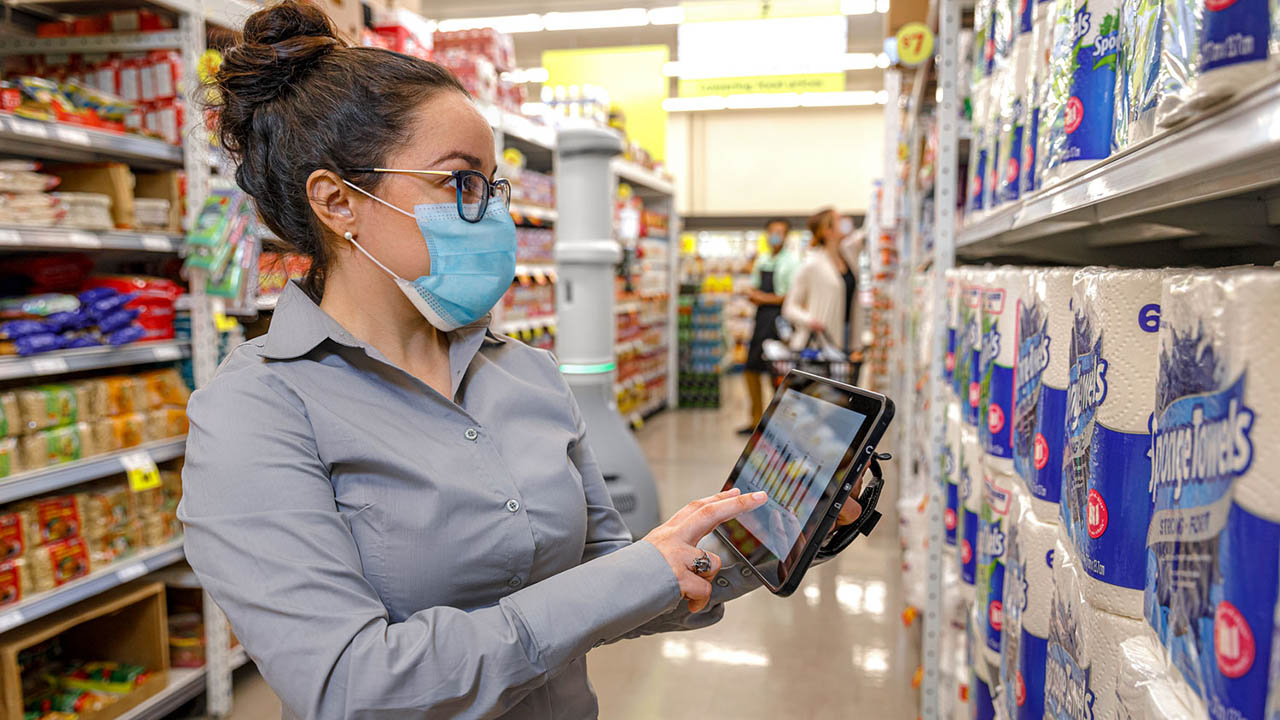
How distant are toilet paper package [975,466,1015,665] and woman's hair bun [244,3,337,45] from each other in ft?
4.09

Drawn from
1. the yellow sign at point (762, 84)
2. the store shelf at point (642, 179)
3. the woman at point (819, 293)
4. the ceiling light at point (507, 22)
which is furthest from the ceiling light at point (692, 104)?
the woman at point (819, 293)

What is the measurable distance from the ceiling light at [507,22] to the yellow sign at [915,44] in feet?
28.1

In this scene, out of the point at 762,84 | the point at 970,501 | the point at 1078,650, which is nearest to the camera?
the point at 1078,650

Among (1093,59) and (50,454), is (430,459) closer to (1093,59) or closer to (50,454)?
(1093,59)

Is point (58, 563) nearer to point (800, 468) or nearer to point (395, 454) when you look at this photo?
point (395, 454)

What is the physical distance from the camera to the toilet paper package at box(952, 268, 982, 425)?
63.1 inches

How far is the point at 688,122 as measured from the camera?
15.8 meters

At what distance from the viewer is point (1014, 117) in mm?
1398

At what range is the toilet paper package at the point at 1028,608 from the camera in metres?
1.08

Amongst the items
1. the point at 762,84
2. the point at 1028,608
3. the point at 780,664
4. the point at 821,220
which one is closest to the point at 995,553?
the point at 1028,608

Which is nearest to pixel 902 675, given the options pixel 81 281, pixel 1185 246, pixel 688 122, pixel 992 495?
pixel 992 495

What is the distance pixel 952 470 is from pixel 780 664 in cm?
157

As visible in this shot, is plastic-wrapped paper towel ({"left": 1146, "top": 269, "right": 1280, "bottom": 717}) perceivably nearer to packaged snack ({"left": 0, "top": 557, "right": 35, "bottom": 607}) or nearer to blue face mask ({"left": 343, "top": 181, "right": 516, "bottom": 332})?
blue face mask ({"left": 343, "top": 181, "right": 516, "bottom": 332})

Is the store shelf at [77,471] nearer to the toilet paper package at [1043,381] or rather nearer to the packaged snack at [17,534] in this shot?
the packaged snack at [17,534]
